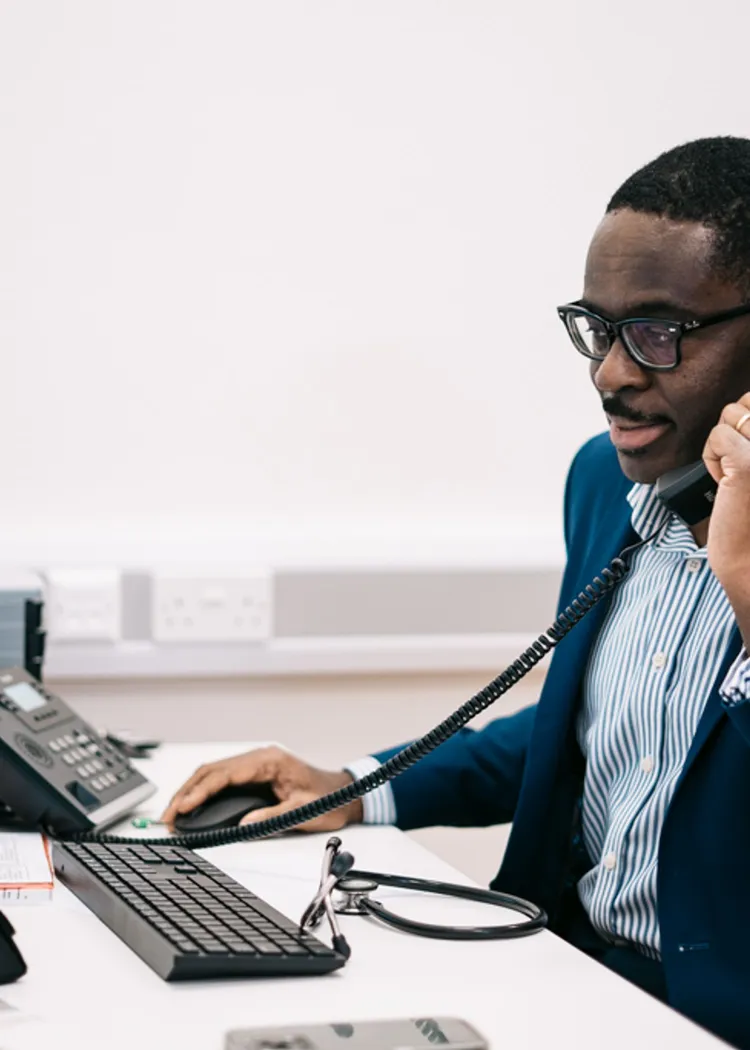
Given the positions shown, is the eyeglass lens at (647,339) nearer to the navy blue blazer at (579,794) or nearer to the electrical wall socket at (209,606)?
the navy blue blazer at (579,794)

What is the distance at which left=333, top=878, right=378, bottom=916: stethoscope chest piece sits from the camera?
4.48ft

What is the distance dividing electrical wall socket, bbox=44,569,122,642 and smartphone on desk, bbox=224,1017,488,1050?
152cm

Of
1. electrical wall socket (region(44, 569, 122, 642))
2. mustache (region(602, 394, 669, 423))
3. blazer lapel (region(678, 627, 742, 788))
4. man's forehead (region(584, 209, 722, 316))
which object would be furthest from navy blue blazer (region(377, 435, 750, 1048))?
electrical wall socket (region(44, 569, 122, 642))

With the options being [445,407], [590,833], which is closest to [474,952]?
[590,833]

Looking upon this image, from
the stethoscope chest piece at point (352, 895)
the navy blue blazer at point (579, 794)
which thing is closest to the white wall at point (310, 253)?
A: the navy blue blazer at point (579, 794)

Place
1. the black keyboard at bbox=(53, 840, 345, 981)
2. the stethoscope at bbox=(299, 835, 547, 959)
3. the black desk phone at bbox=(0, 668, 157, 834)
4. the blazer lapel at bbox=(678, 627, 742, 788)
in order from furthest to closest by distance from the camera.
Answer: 1. the black desk phone at bbox=(0, 668, 157, 834)
2. the blazer lapel at bbox=(678, 627, 742, 788)
3. the stethoscope at bbox=(299, 835, 547, 959)
4. the black keyboard at bbox=(53, 840, 345, 981)

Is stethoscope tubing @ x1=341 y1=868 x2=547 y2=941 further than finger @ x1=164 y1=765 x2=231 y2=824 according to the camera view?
No

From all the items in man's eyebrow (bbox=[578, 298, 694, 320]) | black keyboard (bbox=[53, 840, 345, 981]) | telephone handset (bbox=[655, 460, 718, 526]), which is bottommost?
black keyboard (bbox=[53, 840, 345, 981])

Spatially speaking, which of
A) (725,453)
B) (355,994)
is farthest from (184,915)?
(725,453)

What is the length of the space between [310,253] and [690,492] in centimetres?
118

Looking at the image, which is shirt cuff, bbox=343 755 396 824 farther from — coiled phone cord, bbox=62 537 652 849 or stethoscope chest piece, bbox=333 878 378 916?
stethoscope chest piece, bbox=333 878 378 916

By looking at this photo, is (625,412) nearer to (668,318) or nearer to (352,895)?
(668,318)

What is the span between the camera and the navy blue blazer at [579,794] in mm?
1486

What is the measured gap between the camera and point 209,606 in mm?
2527
